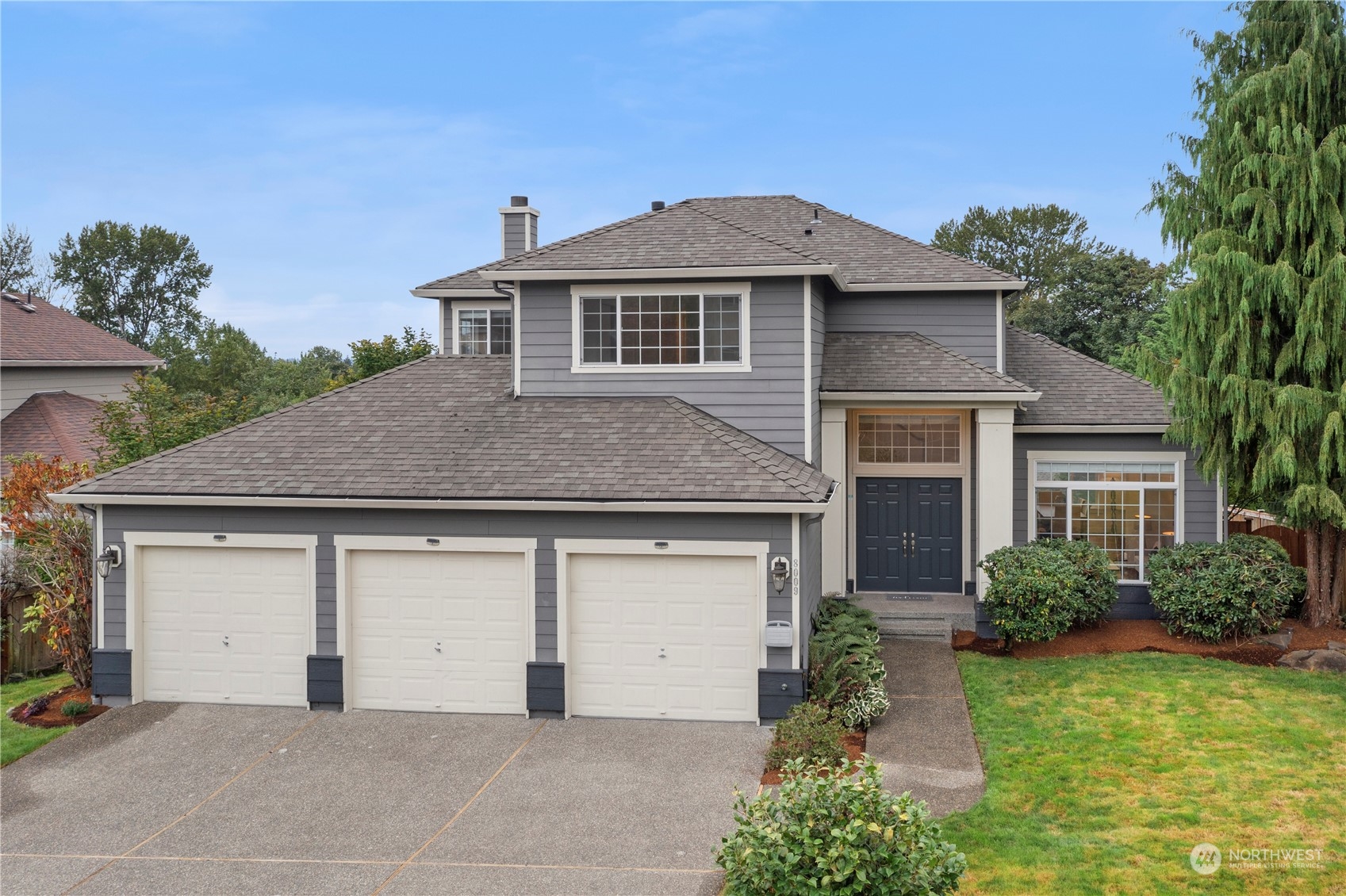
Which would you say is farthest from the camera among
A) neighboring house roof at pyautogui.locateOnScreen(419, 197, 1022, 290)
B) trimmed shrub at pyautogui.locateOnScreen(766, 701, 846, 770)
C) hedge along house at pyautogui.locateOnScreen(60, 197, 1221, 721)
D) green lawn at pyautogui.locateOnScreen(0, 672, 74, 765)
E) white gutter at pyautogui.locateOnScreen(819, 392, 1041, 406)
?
white gutter at pyautogui.locateOnScreen(819, 392, 1041, 406)

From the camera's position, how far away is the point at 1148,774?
9.73 m

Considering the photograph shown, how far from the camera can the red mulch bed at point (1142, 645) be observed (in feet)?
45.1

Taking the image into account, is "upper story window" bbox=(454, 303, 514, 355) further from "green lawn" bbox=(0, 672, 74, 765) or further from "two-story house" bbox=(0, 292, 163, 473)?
"green lawn" bbox=(0, 672, 74, 765)

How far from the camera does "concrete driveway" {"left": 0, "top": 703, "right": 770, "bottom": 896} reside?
7949 mm

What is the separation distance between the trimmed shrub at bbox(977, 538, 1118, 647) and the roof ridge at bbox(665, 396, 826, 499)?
3.22 metres

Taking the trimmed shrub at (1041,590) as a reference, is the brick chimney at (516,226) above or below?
above

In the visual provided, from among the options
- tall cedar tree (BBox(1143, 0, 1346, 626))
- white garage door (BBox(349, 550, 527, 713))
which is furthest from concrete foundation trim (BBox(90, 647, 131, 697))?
tall cedar tree (BBox(1143, 0, 1346, 626))

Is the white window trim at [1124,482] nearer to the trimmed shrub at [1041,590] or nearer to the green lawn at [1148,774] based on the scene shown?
the trimmed shrub at [1041,590]

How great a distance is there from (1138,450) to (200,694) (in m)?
13.6

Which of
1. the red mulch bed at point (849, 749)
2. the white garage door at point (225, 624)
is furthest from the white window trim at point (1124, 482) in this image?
the white garage door at point (225, 624)

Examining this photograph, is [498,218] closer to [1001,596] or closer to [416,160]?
[416,160]

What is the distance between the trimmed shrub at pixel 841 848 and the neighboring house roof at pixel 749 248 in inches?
322

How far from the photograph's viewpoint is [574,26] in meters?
17.3

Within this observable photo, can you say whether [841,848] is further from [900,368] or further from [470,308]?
[470,308]
